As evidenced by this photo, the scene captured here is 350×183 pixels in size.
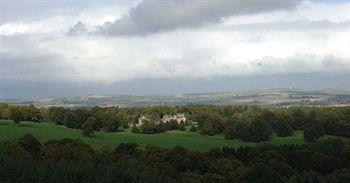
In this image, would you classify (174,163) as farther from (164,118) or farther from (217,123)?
(164,118)

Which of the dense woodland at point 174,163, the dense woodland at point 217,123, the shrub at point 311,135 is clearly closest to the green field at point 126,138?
the shrub at point 311,135

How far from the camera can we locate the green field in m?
98.0

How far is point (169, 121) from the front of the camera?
13562 centimetres

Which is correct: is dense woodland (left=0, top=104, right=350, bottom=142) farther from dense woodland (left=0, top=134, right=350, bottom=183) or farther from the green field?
dense woodland (left=0, top=134, right=350, bottom=183)

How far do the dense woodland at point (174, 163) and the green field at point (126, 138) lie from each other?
1661 cm

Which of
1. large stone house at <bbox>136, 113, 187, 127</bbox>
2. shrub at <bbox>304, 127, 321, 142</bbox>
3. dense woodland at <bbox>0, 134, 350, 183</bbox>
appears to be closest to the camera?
dense woodland at <bbox>0, 134, 350, 183</bbox>

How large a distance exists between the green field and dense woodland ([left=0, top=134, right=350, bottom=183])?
16.6 metres

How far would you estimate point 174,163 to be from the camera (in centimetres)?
7294

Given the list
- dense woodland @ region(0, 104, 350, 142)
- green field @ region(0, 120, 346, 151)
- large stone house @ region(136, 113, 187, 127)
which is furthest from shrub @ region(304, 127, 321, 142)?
large stone house @ region(136, 113, 187, 127)

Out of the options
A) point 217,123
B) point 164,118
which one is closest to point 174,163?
point 217,123

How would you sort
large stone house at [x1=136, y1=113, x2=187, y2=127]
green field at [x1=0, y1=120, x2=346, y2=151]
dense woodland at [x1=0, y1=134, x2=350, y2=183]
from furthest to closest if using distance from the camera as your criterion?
large stone house at [x1=136, y1=113, x2=187, y2=127], green field at [x1=0, y1=120, x2=346, y2=151], dense woodland at [x1=0, y1=134, x2=350, y2=183]

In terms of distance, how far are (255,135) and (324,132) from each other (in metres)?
19.3

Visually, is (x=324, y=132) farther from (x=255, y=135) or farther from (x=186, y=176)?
(x=186, y=176)

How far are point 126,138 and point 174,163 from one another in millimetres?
36174
